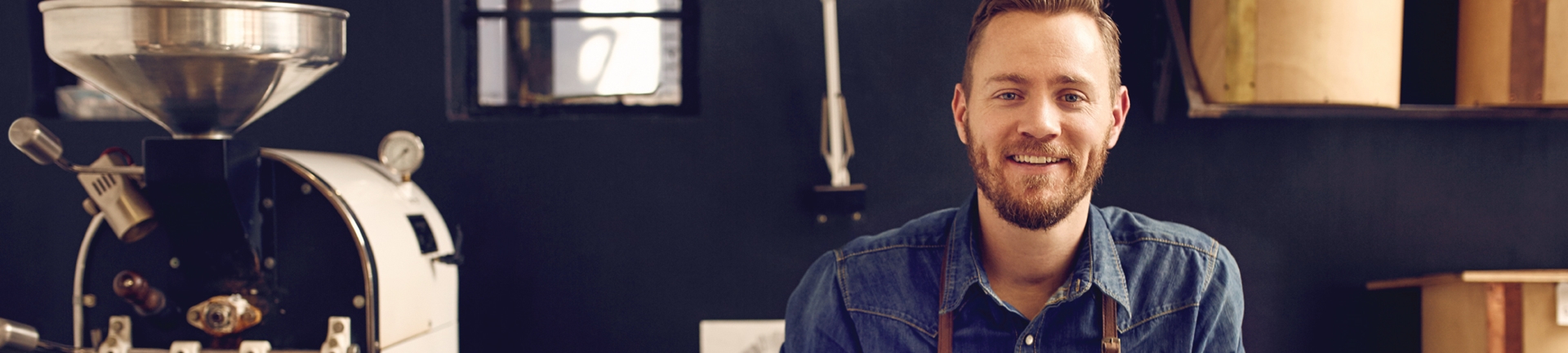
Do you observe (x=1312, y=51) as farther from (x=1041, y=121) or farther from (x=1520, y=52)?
(x=1041, y=121)

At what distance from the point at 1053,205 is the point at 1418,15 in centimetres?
174

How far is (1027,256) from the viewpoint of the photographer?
1.41 meters

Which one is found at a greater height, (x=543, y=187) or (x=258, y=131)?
(x=258, y=131)

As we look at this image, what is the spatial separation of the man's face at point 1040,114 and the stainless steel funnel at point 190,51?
4.05 ft

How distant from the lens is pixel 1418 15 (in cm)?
235

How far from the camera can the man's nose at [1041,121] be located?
126 cm

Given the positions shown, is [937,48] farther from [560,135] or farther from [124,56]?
[124,56]

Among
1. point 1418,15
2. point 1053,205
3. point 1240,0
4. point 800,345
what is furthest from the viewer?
point 1418,15

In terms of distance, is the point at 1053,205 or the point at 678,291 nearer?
the point at 1053,205

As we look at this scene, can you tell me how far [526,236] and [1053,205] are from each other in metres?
1.57

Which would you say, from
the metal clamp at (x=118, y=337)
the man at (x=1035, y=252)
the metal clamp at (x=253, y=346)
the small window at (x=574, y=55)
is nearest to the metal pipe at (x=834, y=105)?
the small window at (x=574, y=55)

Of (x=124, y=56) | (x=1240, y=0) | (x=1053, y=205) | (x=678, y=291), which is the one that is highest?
(x=1240, y=0)

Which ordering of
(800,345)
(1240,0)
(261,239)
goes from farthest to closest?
(1240,0), (261,239), (800,345)

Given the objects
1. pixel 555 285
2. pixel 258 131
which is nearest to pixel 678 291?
pixel 555 285
